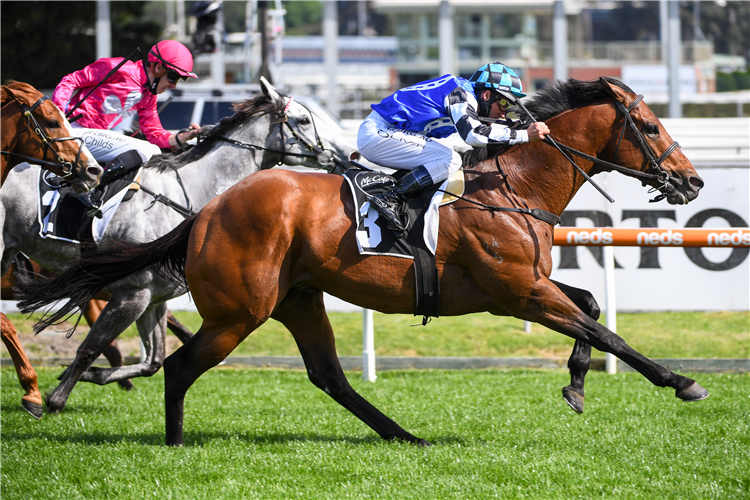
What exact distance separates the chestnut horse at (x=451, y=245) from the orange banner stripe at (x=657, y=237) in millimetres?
1438

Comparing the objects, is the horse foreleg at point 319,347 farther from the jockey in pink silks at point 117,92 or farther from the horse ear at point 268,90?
the horse ear at point 268,90

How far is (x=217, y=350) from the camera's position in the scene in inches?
183

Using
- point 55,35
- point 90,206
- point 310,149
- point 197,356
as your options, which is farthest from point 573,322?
point 55,35

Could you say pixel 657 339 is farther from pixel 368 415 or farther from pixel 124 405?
pixel 124 405

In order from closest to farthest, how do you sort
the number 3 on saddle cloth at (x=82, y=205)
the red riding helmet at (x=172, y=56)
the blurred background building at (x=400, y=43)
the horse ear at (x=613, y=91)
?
1. the horse ear at (x=613, y=91)
2. the number 3 on saddle cloth at (x=82, y=205)
3. the red riding helmet at (x=172, y=56)
4. the blurred background building at (x=400, y=43)

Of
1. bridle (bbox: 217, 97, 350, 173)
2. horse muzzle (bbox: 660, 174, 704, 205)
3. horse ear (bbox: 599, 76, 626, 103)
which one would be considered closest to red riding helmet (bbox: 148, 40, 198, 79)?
bridle (bbox: 217, 97, 350, 173)

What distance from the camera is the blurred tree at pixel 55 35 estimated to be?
14.2m

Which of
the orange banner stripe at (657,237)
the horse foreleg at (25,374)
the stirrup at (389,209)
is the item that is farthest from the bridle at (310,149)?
the horse foreleg at (25,374)

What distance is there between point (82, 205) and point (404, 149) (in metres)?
2.36

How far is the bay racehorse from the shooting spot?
5.39 meters

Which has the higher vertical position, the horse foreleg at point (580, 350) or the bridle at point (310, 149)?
the bridle at point (310, 149)

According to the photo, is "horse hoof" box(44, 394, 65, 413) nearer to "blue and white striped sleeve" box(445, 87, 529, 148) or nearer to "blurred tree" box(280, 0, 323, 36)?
"blue and white striped sleeve" box(445, 87, 529, 148)

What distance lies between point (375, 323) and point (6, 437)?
4.31 metres

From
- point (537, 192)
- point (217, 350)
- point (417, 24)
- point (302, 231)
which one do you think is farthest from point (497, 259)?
point (417, 24)
